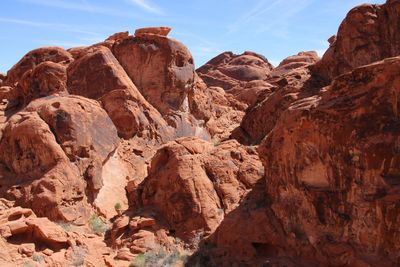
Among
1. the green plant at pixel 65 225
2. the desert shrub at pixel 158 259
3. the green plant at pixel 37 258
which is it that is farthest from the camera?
the green plant at pixel 65 225

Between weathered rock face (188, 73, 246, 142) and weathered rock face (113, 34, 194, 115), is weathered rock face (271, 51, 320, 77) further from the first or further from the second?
weathered rock face (113, 34, 194, 115)

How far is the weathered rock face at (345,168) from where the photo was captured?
9.65 metres

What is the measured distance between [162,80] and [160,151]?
11.2 m

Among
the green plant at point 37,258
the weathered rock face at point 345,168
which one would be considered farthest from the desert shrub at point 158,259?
the weathered rock face at point 345,168

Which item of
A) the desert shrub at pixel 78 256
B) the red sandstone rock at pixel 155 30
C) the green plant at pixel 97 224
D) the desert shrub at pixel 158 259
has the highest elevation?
the red sandstone rock at pixel 155 30

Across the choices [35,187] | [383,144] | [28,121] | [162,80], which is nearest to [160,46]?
[162,80]

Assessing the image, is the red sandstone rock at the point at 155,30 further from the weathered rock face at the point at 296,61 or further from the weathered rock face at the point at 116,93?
the weathered rock face at the point at 296,61

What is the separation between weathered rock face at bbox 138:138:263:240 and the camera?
13031mm

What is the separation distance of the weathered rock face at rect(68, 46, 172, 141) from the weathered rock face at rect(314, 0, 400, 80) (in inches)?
341

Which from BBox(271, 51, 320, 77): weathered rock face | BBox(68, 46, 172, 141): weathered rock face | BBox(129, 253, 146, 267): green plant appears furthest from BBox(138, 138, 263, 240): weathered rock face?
BBox(271, 51, 320, 77): weathered rock face

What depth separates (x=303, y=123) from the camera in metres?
11.1

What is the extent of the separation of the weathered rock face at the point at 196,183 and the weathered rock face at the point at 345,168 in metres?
1.99

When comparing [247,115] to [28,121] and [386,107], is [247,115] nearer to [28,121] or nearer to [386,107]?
[28,121]

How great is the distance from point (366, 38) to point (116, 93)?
10.7 m
